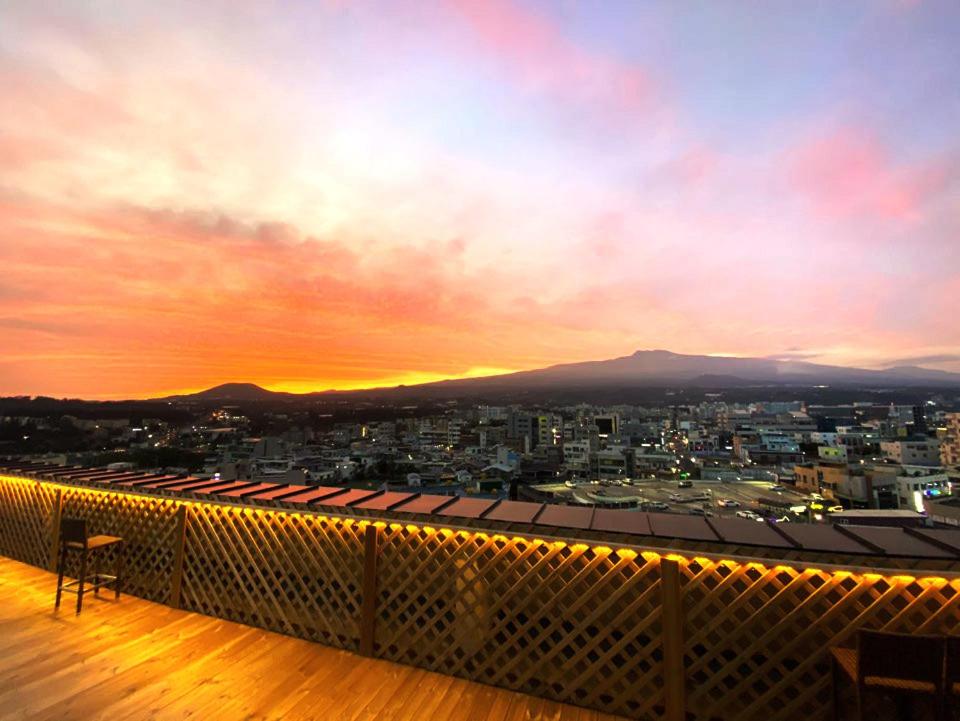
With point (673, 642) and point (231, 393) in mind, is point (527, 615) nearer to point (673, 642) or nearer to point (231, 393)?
point (673, 642)

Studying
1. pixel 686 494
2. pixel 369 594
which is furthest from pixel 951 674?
pixel 686 494

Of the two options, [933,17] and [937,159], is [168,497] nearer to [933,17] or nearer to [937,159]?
[933,17]

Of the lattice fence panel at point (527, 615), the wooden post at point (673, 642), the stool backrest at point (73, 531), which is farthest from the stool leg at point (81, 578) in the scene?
the wooden post at point (673, 642)

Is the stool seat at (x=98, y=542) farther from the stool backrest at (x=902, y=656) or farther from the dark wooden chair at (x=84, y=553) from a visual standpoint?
the stool backrest at (x=902, y=656)

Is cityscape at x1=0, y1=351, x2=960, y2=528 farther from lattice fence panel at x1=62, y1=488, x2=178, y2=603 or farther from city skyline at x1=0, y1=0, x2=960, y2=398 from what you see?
city skyline at x1=0, y1=0, x2=960, y2=398

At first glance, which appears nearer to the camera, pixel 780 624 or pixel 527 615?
pixel 780 624

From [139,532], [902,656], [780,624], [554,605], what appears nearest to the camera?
[902,656]
